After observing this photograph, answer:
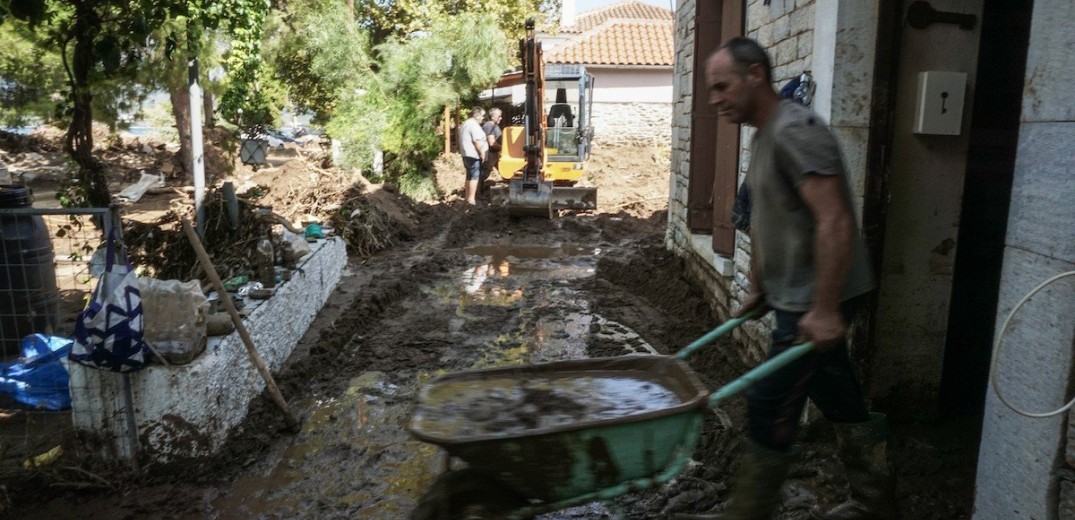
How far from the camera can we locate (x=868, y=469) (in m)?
3.08

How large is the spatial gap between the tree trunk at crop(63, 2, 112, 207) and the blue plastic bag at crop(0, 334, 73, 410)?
74.9 inches

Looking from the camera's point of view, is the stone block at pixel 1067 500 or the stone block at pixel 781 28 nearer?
the stone block at pixel 1067 500

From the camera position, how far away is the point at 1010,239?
2703 millimetres

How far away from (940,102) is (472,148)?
1138 cm

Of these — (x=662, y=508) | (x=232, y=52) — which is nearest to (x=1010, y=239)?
(x=662, y=508)

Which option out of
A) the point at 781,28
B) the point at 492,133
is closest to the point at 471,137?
the point at 492,133

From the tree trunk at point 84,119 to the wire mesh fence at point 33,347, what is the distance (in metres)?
0.52

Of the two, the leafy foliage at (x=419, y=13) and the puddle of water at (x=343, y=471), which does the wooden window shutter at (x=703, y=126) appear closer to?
the puddle of water at (x=343, y=471)

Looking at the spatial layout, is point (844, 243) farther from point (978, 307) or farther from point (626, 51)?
point (626, 51)

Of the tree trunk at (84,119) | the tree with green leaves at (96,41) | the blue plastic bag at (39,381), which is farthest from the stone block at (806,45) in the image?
the tree trunk at (84,119)

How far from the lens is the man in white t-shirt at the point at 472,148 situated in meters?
14.5

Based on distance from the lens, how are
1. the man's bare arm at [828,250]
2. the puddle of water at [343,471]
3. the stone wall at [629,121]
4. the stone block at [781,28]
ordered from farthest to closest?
the stone wall at [629,121], the stone block at [781,28], the puddle of water at [343,471], the man's bare arm at [828,250]

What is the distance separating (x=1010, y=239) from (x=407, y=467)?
9.96ft

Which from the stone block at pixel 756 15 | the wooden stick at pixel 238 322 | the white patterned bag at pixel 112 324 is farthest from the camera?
the stone block at pixel 756 15
